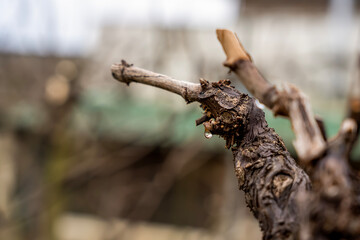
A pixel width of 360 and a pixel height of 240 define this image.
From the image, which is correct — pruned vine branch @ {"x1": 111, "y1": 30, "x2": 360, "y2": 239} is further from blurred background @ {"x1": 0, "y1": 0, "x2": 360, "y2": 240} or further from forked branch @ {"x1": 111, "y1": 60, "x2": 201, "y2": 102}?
blurred background @ {"x1": 0, "y1": 0, "x2": 360, "y2": 240}

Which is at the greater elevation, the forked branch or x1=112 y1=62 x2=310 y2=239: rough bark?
the forked branch

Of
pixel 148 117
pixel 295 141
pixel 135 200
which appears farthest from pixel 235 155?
pixel 135 200

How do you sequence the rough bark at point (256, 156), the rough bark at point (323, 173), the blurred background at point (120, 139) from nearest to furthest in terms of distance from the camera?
the rough bark at point (323, 173)
the rough bark at point (256, 156)
the blurred background at point (120, 139)

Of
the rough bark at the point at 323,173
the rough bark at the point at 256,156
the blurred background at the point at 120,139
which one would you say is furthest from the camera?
the blurred background at the point at 120,139

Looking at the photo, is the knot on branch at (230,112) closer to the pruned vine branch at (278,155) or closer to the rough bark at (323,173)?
the pruned vine branch at (278,155)

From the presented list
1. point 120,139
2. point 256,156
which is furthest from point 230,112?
point 120,139

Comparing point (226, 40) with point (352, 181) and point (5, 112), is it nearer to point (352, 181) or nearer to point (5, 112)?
point (352, 181)

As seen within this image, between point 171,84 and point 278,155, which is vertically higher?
point 171,84

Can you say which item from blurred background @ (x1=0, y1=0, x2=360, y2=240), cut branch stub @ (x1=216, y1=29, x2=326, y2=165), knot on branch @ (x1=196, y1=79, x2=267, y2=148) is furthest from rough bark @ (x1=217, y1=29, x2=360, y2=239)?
blurred background @ (x1=0, y1=0, x2=360, y2=240)

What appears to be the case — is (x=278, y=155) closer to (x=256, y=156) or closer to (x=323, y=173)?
(x=256, y=156)

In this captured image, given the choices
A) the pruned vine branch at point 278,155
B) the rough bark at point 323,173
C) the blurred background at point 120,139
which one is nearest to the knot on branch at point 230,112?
the pruned vine branch at point 278,155

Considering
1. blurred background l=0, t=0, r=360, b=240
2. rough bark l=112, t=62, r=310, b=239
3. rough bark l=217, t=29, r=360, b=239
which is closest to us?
rough bark l=217, t=29, r=360, b=239
